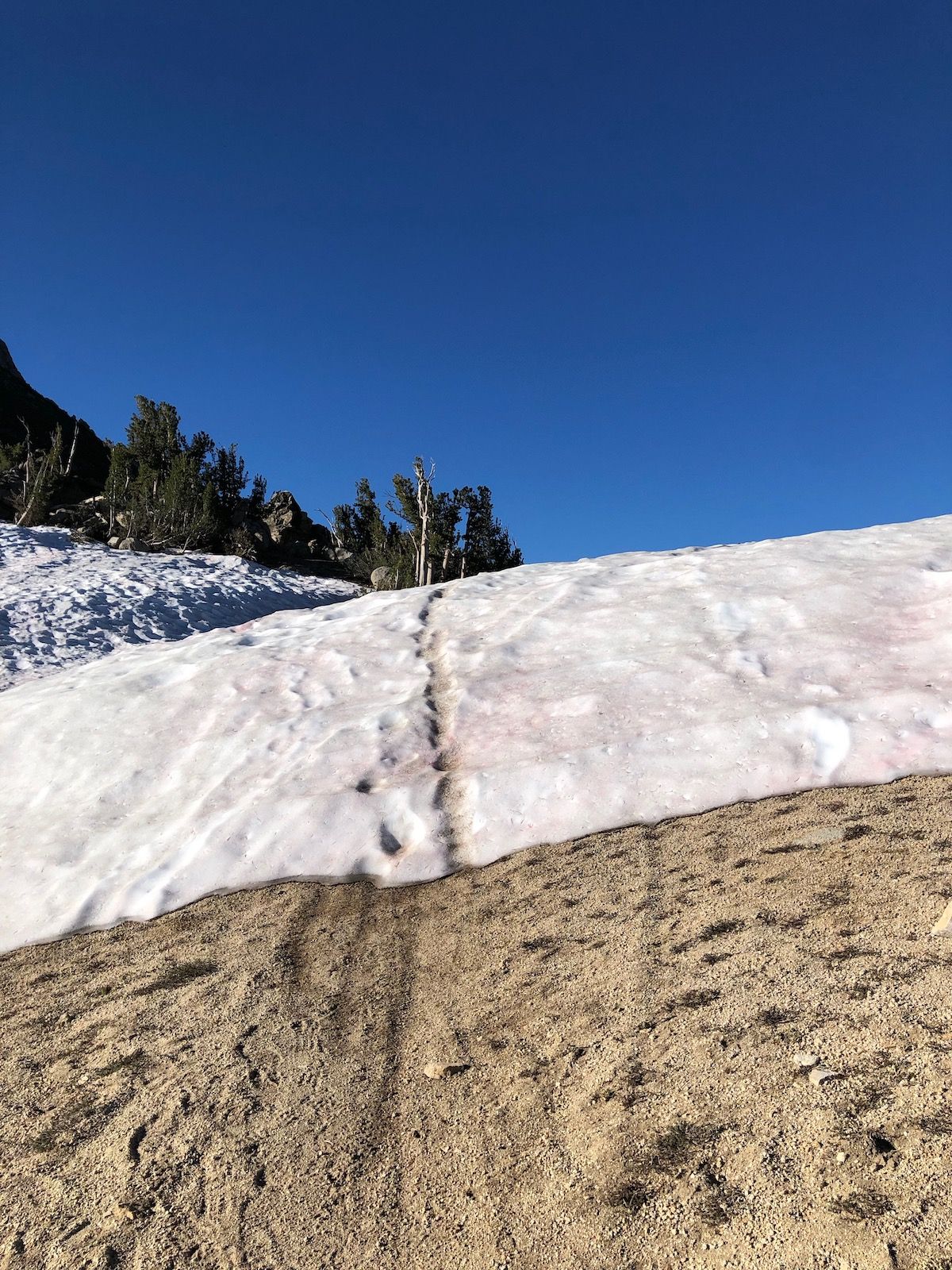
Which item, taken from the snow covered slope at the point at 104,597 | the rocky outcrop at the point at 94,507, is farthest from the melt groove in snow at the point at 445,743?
the rocky outcrop at the point at 94,507

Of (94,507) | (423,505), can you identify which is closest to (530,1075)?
(423,505)

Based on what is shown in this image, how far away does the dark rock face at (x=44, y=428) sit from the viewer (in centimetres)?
4241

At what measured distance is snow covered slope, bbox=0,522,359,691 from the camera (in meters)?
10.4

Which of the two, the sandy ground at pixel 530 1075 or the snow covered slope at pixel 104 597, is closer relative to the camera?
the sandy ground at pixel 530 1075

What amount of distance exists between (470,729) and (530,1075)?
2951 millimetres

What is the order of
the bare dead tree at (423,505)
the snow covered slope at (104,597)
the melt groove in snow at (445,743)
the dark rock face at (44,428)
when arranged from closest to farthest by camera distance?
the melt groove in snow at (445,743), the snow covered slope at (104,597), the bare dead tree at (423,505), the dark rock face at (44,428)

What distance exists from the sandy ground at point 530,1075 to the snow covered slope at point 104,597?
796 centimetres

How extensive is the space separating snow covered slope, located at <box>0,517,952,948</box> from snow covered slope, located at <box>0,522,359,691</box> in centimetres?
371

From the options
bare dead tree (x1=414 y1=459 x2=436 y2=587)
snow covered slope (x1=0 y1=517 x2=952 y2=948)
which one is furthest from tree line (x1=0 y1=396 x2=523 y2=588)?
snow covered slope (x1=0 y1=517 x2=952 y2=948)

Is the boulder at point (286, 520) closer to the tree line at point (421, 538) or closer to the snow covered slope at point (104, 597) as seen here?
the tree line at point (421, 538)

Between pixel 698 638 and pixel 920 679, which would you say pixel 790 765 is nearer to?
pixel 920 679

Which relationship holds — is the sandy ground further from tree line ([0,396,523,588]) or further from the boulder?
the boulder

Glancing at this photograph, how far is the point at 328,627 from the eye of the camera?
755 cm

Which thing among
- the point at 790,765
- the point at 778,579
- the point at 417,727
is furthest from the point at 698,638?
the point at 417,727
